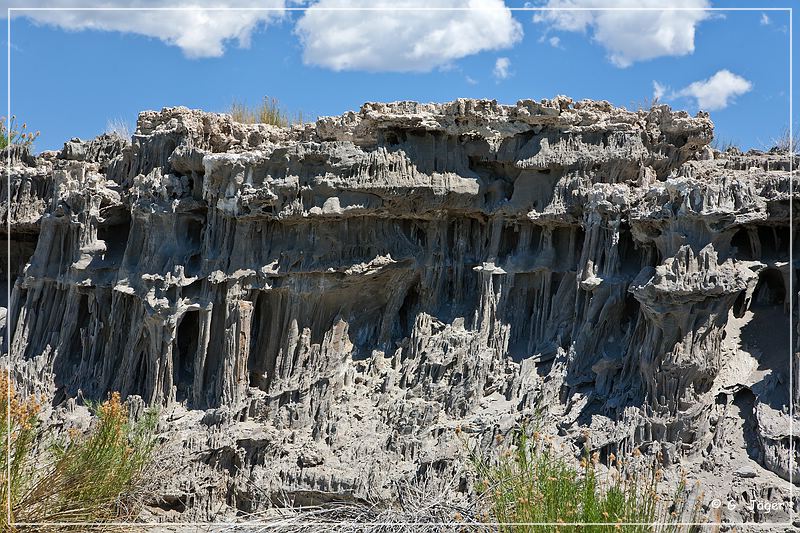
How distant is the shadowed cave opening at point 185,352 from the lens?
1650 cm

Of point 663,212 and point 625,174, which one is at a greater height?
point 625,174

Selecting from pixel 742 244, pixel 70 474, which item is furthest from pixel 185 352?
pixel 742 244

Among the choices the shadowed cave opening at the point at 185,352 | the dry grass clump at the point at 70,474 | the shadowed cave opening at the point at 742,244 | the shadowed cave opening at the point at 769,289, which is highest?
the shadowed cave opening at the point at 742,244

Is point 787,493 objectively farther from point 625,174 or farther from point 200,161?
point 200,161

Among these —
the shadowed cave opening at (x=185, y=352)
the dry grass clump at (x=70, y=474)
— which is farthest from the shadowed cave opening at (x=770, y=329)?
the shadowed cave opening at (x=185, y=352)

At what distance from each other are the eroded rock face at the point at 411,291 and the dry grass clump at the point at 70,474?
2117 millimetres

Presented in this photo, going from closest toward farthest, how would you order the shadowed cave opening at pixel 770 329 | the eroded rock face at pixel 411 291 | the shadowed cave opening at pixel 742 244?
the shadowed cave opening at pixel 770 329 → the eroded rock face at pixel 411 291 → the shadowed cave opening at pixel 742 244

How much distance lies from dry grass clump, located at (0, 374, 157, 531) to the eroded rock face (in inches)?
83.4

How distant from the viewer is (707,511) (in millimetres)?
10500

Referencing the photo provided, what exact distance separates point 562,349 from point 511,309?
52.4 inches

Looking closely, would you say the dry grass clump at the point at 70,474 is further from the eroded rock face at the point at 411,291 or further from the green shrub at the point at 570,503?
the green shrub at the point at 570,503

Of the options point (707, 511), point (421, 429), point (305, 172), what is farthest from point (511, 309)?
point (707, 511)

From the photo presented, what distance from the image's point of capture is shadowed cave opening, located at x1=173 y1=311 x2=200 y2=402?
1650 centimetres

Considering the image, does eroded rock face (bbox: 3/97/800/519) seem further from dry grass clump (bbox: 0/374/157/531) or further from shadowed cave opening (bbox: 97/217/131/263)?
dry grass clump (bbox: 0/374/157/531)
